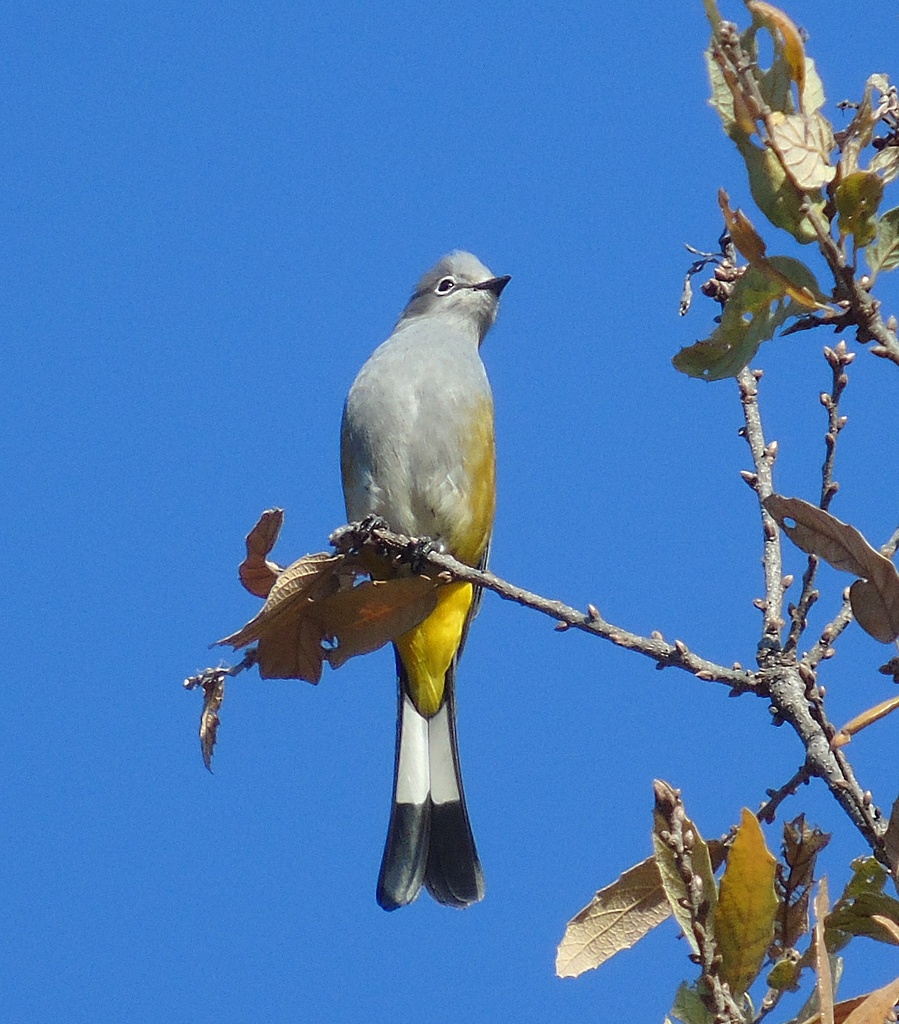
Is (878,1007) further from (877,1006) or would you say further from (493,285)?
(493,285)

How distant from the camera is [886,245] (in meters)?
2.03

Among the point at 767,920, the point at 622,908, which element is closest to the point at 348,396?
the point at 622,908

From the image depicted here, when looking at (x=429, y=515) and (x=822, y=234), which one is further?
(x=429, y=515)

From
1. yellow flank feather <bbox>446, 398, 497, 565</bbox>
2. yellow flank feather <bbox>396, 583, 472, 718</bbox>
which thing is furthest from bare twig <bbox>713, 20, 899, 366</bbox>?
yellow flank feather <bbox>446, 398, 497, 565</bbox>

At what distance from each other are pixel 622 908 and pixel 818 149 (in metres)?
1.30

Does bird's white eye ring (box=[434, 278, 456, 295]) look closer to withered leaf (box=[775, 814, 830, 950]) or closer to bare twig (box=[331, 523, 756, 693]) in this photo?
bare twig (box=[331, 523, 756, 693])

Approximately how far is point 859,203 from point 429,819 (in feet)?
11.8

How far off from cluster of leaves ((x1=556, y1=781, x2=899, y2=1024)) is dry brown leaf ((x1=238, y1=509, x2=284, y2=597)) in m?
1.14

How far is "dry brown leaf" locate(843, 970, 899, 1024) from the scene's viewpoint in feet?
5.53

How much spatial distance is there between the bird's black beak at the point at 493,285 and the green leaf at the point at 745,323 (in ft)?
13.9

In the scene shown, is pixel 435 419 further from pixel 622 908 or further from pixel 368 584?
pixel 622 908

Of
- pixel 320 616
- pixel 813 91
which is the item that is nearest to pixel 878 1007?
pixel 813 91

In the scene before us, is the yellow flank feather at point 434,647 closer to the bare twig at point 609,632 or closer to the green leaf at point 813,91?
the bare twig at point 609,632

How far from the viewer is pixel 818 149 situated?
1955 mm
